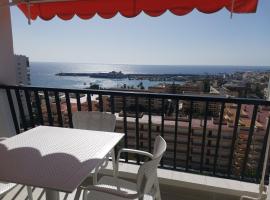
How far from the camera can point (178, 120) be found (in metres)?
2.93

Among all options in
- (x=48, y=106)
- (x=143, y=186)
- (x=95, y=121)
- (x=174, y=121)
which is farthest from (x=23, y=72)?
(x=143, y=186)

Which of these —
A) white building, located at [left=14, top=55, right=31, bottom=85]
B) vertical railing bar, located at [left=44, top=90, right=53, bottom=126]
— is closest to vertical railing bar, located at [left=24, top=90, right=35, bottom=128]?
white building, located at [left=14, top=55, right=31, bottom=85]

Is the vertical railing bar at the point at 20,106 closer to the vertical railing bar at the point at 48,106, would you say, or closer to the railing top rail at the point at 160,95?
the railing top rail at the point at 160,95

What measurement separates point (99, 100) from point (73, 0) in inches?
52.4

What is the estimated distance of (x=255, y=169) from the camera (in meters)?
2.86

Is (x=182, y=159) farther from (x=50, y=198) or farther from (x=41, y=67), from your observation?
(x=41, y=67)

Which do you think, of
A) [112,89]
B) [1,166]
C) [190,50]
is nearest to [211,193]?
[112,89]

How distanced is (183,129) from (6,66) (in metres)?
2.91

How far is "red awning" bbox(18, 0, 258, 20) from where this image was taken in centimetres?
214

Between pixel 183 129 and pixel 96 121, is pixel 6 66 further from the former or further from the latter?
pixel 183 129

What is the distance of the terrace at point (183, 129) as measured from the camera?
2.66 meters

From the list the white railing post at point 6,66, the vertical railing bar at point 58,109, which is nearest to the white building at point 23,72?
the white railing post at point 6,66

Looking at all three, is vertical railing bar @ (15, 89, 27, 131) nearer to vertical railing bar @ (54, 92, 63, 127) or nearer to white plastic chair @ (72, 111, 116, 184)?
vertical railing bar @ (54, 92, 63, 127)

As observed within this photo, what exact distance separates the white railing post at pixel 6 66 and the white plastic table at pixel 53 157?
5.64 ft
